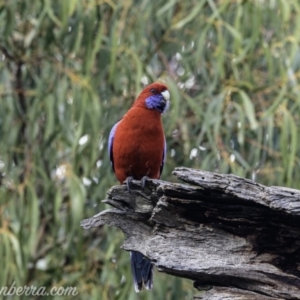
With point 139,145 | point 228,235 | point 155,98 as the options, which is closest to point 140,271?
point 139,145

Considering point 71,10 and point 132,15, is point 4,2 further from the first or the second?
point 132,15

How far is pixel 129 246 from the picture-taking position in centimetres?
300

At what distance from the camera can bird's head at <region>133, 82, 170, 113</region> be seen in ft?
12.4

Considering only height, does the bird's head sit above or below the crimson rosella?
above

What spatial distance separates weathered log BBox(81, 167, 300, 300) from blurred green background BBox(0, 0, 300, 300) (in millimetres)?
1292

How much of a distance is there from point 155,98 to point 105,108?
74 centimetres

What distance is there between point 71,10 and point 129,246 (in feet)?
5.18

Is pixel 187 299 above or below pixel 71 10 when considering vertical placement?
below

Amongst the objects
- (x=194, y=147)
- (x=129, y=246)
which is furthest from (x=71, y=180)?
(x=129, y=246)

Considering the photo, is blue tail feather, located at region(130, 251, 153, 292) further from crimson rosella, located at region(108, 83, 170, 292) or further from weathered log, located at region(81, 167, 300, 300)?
weathered log, located at region(81, 167, 300, 300)

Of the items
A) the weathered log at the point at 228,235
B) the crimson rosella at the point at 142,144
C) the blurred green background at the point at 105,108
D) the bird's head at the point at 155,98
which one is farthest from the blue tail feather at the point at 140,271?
the weathered log at the point at 228,235

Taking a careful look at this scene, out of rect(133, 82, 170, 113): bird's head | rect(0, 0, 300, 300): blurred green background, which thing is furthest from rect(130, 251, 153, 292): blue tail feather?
rect(133, 82, 170, 113): bird's head

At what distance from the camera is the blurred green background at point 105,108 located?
13.7 ft

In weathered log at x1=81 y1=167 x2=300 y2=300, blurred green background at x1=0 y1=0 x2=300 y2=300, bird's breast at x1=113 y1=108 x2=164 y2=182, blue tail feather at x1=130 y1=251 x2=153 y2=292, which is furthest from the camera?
blurred green background at x1=0 y1=0 x2=300 y2=300
